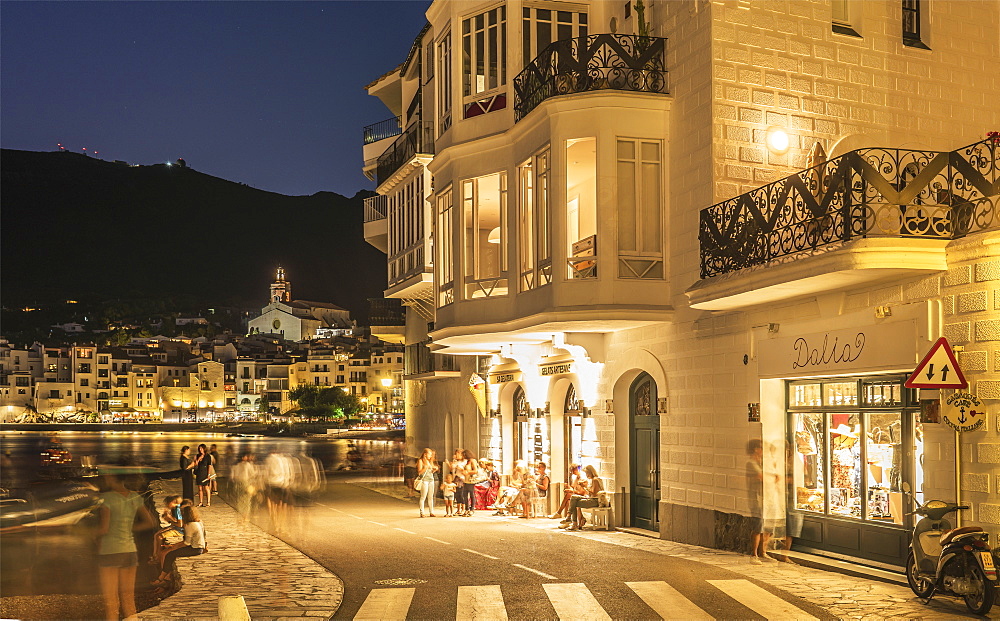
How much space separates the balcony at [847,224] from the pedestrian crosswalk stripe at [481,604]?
5.82 m

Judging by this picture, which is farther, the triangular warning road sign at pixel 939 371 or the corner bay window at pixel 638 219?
the corner bay window at pixel 638 219

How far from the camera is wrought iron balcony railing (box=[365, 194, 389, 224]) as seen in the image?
37250mm

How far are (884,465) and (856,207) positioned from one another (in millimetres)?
3659

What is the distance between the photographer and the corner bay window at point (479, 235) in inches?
852

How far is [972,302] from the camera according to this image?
12305mm

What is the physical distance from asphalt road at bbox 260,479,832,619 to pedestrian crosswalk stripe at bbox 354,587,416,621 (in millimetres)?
14

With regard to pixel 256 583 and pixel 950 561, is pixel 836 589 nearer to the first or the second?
pixel 950 561

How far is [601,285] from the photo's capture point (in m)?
18.8

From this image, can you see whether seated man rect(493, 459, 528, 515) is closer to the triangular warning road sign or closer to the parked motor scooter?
the parked motor scooter

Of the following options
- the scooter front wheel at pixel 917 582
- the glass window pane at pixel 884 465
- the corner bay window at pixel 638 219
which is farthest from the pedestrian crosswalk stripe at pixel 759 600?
the corner bay window at pixel 638 219

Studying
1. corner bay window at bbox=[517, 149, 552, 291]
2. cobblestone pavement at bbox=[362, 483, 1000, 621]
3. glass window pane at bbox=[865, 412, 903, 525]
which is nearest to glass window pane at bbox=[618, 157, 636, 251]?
corner bay window at bbox=[517, 149, 552, 291]

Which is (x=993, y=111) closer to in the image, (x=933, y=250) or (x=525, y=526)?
(x=933, y=250)

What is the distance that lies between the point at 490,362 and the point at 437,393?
854 cm

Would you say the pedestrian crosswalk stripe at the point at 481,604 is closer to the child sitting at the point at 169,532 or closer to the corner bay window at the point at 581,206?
the child sitting at the point at 169,532
